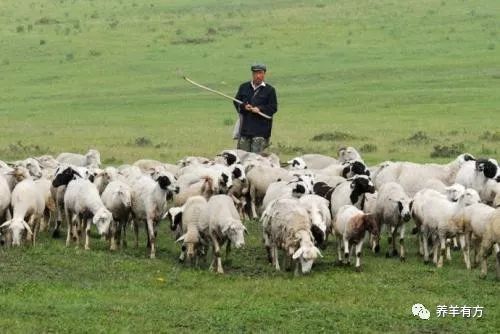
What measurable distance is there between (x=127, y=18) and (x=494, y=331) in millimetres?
47365

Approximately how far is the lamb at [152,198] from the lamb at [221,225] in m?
1.22

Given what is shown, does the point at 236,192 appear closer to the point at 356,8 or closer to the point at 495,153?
the point at 495,153

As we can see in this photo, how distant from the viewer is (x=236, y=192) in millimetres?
19016

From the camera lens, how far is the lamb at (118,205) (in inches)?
660

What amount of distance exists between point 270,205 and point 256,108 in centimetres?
460

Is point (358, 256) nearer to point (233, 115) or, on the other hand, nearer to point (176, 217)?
point (176, 217)

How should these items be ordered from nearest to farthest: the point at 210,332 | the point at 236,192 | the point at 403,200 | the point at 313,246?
the point at 210,332 → the point at 313,246 → the point at 403,200 → the point at 236,192

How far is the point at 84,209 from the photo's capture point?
655 inches

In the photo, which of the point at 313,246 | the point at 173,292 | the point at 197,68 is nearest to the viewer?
the point at 173,292

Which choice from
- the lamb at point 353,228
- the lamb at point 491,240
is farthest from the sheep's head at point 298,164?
the lamb at point 491,240

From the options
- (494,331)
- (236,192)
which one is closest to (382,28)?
(236,192)

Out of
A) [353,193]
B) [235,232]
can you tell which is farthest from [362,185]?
[235,232]

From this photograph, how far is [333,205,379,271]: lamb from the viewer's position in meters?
15.2

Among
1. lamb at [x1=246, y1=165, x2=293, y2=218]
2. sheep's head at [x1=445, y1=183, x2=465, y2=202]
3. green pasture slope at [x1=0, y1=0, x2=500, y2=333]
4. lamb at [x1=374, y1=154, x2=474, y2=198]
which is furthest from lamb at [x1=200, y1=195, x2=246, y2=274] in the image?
lamb at [x1=374, y1=154, x2=474, y2=198]
